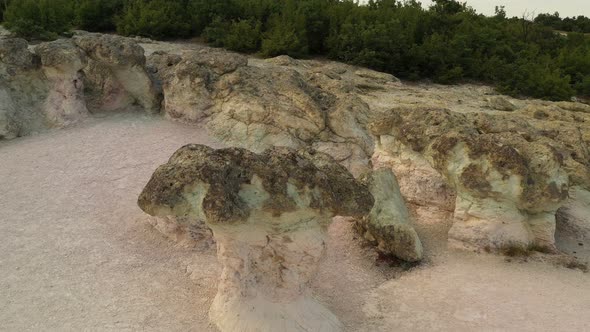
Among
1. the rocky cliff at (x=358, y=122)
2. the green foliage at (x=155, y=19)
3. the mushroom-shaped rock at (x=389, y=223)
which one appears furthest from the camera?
the green foliage at (x=155, y=19)

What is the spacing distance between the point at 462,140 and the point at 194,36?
13.7 m

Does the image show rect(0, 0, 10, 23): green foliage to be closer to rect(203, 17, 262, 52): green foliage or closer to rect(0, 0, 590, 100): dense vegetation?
rect(0, 0, 590, 100): dense vegetation

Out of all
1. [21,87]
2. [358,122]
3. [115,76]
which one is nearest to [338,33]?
[358,122]

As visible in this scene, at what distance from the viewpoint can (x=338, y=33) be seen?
18906mm

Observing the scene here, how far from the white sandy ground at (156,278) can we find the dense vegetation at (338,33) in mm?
9658

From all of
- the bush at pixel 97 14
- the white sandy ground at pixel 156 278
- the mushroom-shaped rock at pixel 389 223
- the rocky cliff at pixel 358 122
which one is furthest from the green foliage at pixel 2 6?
the mushroom-shaped rock at pixel 389 223

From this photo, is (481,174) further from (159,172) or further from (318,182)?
(159,172)

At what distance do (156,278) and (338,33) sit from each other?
46.7 feet

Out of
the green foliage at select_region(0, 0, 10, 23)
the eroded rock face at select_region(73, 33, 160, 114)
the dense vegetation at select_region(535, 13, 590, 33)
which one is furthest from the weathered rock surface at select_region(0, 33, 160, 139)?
the dense vegetation at select_region(535, 13, 590, 33)

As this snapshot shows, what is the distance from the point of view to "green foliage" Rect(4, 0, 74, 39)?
51.7 ft

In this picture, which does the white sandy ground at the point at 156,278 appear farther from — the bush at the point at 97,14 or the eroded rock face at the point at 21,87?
the bush at the point at 97,14

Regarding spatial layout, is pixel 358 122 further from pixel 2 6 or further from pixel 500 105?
pixel 2 6

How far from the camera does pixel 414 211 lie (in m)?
8.96

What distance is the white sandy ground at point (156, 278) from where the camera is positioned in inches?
224
